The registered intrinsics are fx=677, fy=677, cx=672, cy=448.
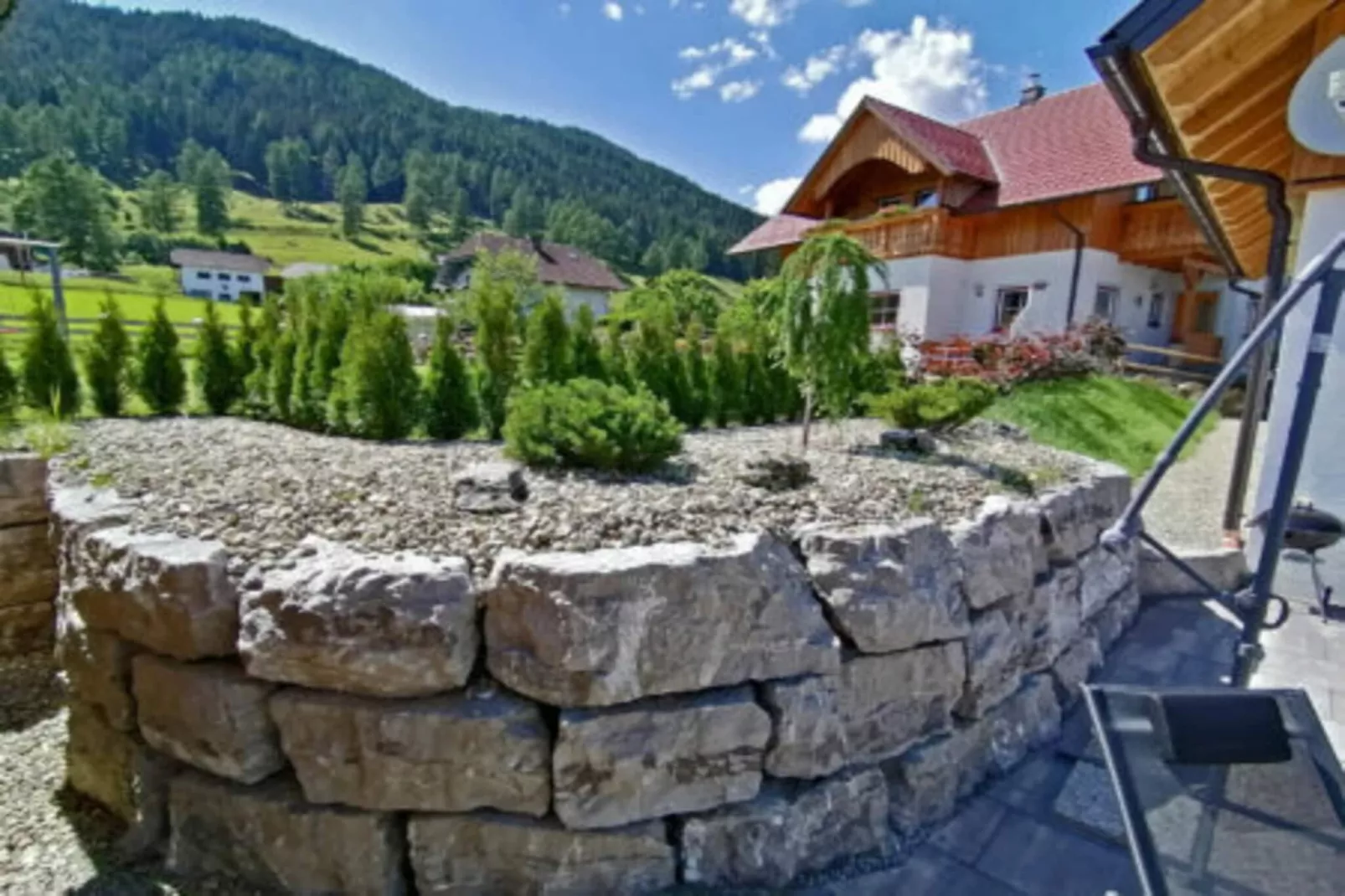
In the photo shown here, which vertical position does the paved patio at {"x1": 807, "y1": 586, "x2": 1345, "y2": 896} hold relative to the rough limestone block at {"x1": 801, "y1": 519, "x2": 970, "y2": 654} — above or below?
below

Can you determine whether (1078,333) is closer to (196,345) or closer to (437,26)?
(196,345)

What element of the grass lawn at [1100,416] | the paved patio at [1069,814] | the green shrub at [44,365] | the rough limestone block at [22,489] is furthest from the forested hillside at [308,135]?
the paved patio at [1069,814]

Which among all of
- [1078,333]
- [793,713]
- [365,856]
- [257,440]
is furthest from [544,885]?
[1078,333]

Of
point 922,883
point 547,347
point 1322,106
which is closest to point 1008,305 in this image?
point 547,347

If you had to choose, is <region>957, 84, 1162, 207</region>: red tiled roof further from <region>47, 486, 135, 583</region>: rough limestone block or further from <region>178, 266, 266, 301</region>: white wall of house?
<region>178, 266, 266, 301</region>: white wall of house

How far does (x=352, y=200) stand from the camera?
229ft

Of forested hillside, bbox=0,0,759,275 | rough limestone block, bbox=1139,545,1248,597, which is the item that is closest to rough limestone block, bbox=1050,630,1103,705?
rough limestone block, bbox=1139,545,1248,597

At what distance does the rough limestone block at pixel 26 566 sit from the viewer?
3.80m

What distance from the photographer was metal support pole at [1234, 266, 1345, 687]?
1.44 meters

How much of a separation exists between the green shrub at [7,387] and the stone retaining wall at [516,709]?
169 inches

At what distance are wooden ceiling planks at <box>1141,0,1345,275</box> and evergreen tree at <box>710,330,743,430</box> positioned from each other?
159 inches

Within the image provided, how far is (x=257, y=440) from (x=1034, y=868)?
16.2 feet

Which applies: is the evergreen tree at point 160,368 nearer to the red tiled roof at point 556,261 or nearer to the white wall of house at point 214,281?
the red tiled roof at point 556,261

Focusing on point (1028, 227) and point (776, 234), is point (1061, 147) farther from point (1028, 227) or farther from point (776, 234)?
point (776, 234)
